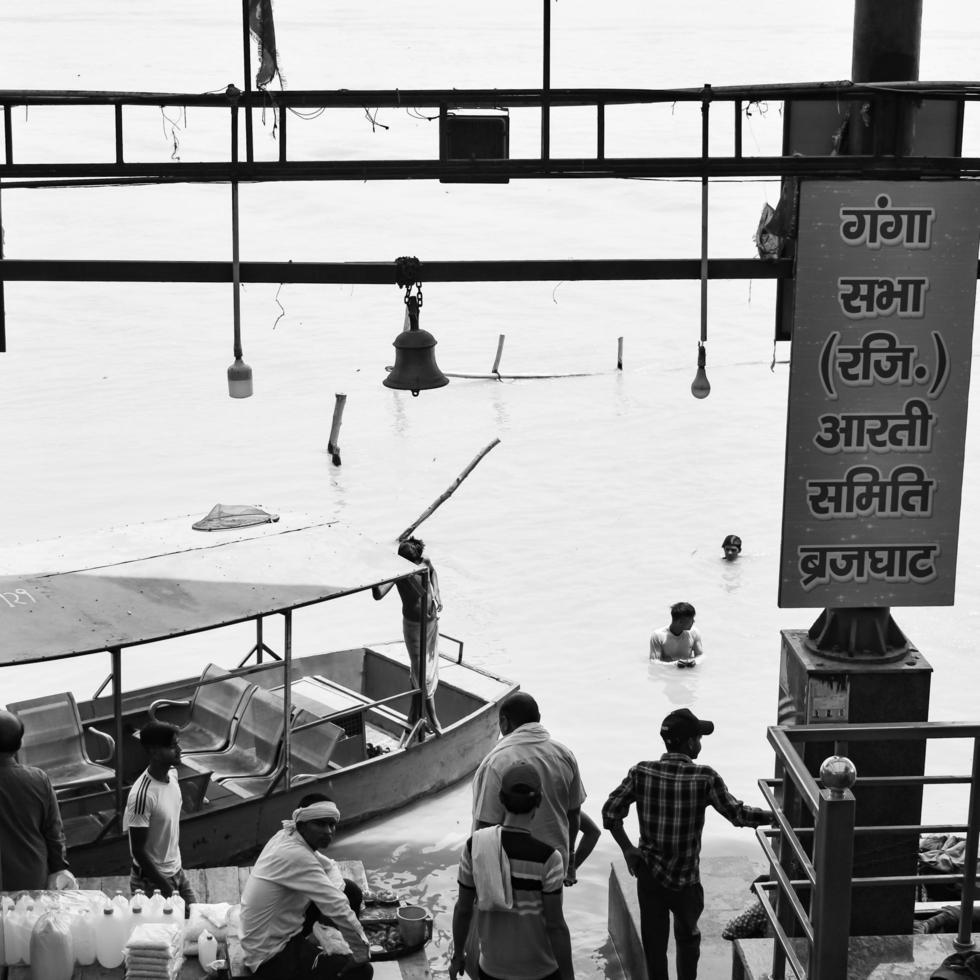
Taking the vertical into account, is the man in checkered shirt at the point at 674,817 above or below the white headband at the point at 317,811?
below

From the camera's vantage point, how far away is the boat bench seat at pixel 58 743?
9.71 metres

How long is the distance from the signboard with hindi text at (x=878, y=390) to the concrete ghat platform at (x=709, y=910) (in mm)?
1819

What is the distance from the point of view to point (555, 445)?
25.0 m

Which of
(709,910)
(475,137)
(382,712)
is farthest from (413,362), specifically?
(709,910)

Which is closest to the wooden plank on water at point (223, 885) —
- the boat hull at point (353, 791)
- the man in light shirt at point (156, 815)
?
the man in light shirt at point (156, 815)

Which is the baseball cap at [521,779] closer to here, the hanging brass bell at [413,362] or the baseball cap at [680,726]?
the baseball cap at [680,726]

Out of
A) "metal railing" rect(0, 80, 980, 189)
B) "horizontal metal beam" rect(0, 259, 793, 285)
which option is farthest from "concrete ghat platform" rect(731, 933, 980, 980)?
"metal railing" rect(0, 80, 980, 189)

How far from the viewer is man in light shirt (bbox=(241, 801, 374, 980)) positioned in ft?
20.4

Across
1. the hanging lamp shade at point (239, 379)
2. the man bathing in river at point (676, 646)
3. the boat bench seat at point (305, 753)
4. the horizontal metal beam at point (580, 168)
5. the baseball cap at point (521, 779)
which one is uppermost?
the horizontal metal beam at point (580, 168)

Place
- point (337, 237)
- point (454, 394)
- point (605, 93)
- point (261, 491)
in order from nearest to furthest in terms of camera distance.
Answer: point (605, 93), point (261, 491), point (454, 394), point (337, 237)

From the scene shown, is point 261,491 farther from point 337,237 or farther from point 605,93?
point 337,237

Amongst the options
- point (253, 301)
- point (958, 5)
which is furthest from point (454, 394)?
point (958, 5)

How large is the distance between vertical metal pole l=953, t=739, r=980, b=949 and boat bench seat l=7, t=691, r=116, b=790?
5.87 meters

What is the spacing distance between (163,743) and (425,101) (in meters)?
4.09
